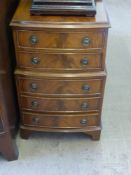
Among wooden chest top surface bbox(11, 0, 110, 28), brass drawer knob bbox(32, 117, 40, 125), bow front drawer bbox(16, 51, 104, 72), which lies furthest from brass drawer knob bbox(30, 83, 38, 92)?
wooden chest top surface bbox(11, 0, 110, 28)

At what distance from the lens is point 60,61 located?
4.50ft

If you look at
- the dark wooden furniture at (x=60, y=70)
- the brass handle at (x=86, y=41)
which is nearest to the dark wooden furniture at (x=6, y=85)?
the dark wooden furniture at (x=60, y=70)

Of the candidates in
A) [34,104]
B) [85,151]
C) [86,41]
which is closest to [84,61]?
[86,41]

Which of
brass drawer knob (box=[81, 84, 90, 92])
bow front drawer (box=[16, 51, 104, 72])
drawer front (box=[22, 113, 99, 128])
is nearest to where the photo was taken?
bow front drawer (box=[16, 51, 104, 72])

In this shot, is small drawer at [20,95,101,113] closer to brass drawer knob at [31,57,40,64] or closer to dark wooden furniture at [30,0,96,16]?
brass drawer knob at [31,57,40,64]

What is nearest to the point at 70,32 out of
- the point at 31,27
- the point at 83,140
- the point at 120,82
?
the point at 31,27

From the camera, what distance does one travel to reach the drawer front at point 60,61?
4.45ft

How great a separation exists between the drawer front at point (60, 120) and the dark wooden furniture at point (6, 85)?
0.11 metres

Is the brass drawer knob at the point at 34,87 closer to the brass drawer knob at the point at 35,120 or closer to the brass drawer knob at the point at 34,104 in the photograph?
the brass drawer knob at the point at 34,104

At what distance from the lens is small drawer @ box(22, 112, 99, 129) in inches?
62.9

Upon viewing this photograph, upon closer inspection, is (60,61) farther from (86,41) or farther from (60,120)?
(60,120)

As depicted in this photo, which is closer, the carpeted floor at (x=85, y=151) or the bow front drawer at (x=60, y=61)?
the bow front drawer at (x=60, y=61)

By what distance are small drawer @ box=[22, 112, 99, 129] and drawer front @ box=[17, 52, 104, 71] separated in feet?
1.12

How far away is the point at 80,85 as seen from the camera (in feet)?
4.79
